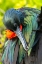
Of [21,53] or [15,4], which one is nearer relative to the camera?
[21,53]

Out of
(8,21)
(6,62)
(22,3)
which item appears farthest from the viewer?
(22,3)

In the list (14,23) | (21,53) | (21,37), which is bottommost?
(21,53)

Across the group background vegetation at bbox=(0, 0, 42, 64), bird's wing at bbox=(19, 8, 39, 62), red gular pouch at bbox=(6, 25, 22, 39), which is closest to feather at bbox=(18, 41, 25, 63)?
bird's wing at bbox=(19, 8, 39, 62)

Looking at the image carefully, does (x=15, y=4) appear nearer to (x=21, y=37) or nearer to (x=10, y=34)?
(x=10, y=34)

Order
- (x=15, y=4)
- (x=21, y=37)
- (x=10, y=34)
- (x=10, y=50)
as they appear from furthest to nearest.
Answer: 1. (x=15, y=4)
2. (x=10, y=50)
3. (x=10, y=34)
4. (x=21, y=37)

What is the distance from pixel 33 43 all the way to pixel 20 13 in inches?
10.5

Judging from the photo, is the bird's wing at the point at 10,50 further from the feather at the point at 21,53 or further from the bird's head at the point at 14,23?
the bird's head at the point at 14,23

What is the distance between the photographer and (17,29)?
3334 mm

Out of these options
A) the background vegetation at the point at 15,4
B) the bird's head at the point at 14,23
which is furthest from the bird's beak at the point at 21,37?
the background vegetation at the point at 15,4

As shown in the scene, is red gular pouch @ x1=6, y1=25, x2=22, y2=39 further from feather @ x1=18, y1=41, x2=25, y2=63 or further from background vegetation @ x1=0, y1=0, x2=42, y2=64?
background vegetation @ x1=0, y1=0, x2=42, y2=64

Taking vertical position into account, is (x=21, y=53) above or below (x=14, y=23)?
below

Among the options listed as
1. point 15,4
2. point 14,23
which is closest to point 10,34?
point 14,23

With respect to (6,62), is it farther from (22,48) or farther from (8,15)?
(8,15)

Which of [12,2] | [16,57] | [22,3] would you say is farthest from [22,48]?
[12,2]
